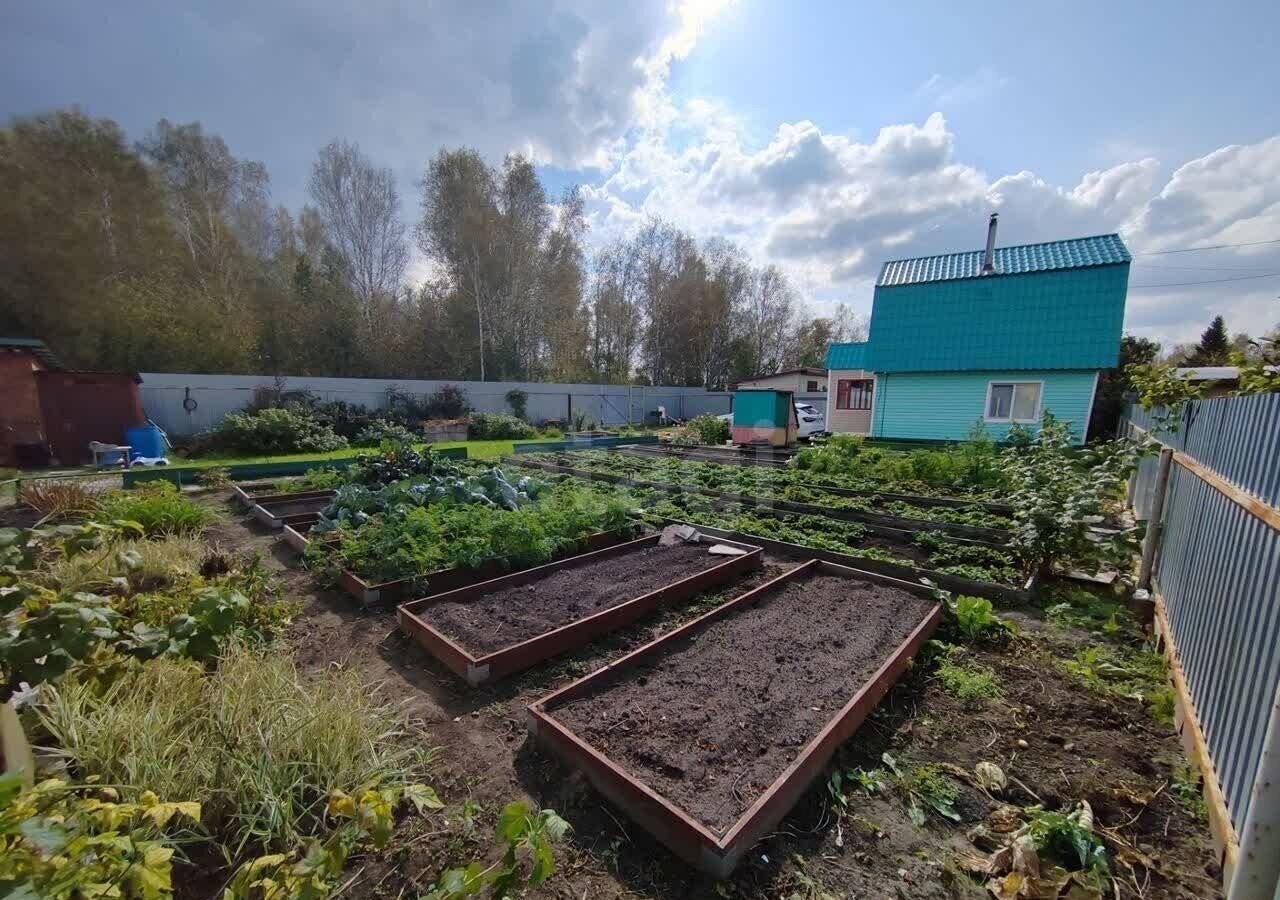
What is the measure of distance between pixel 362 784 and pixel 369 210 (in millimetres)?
26849

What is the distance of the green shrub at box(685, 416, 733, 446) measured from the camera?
15.0 metres

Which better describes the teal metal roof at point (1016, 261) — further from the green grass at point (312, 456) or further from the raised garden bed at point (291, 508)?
the raised garden bed at point (291, 508)

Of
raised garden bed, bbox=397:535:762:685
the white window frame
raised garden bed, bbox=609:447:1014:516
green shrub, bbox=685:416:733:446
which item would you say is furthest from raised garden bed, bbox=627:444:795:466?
raised garden bed, bbox=397:535:762:685

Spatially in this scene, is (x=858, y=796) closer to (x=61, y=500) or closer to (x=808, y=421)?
(x=61, y=500)

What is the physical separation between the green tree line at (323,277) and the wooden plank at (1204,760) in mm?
21545

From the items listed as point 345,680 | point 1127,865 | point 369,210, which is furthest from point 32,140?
point 1127,865

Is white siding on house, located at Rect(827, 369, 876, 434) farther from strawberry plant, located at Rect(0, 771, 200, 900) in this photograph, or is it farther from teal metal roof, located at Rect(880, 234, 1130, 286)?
strawberry plant, located at Rect(0, 771, 200, 900)

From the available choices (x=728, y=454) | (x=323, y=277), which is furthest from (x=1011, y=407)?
(x=323, y=277)

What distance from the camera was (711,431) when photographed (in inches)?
595

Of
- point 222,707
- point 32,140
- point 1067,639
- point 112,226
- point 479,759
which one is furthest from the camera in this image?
point 112,226

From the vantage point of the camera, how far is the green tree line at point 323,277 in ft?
48.5

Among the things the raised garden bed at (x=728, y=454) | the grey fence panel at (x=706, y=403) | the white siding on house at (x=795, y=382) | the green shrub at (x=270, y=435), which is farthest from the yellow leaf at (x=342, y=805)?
the grey fence panel at (x=706, y=403)

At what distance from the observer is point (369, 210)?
22547 millimetres

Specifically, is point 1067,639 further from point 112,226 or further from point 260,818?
point 112,226
